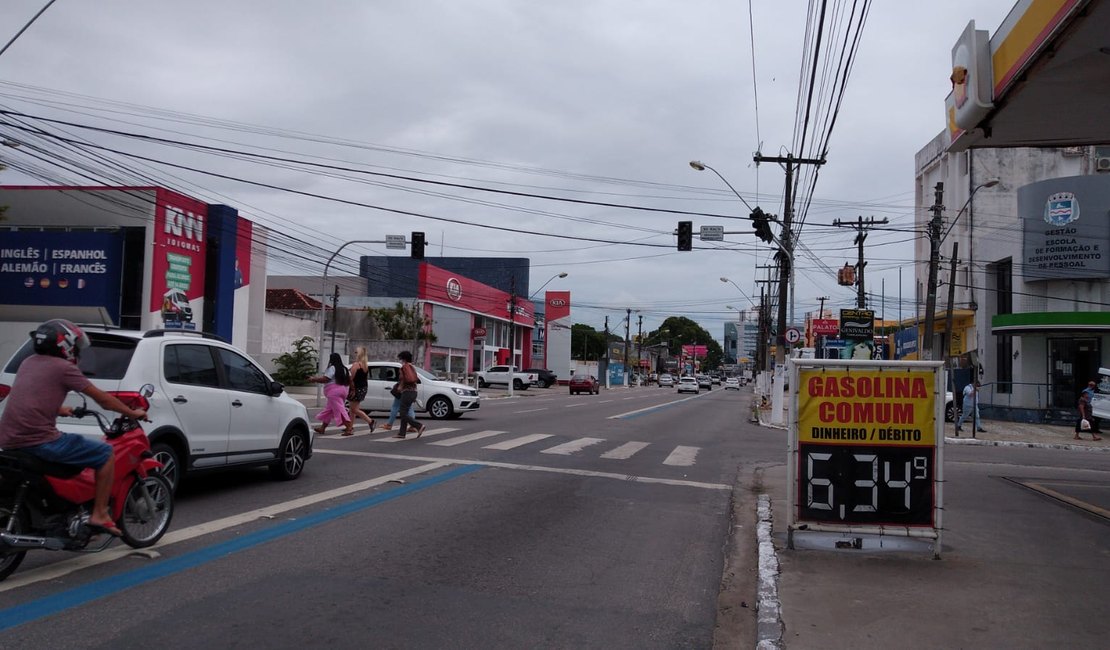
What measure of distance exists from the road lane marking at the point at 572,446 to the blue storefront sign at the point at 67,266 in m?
20.8

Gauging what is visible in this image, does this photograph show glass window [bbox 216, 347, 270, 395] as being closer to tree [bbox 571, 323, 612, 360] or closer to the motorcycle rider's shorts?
the motorcycle rider's shorts

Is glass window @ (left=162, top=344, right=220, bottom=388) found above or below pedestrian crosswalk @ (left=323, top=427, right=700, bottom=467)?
above

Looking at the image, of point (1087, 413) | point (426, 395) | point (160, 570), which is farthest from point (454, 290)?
point (160, 570)

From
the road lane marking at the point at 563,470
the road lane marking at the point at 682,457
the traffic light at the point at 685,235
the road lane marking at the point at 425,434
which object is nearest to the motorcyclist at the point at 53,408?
the road lane marking at the point at 563,470

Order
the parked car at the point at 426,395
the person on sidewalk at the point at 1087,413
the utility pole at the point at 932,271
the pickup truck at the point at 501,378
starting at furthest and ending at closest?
the pickup truck at the point at 501,378, the utility pole at the point at 932,271, the person on sidewalk at the point at 1087,413, the parked car at the point at 426,395

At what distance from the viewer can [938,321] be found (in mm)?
42156

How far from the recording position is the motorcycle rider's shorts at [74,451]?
18.6ft

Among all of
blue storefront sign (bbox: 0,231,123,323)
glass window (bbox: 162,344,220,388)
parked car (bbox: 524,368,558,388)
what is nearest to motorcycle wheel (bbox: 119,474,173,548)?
glass window (bbox: 162,344,220,388)

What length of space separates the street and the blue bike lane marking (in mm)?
23

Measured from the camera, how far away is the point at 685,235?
2511 cm

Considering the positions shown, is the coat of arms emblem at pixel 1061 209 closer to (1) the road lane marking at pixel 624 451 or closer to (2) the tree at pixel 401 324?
(1) the road lane marking at pixel 624 451

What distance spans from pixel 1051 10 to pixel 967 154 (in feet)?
116

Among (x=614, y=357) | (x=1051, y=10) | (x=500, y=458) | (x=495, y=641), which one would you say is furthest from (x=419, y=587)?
(x=614, y=357)

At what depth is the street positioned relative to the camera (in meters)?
5.14
